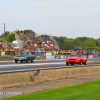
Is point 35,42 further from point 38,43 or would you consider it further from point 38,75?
point 38,75

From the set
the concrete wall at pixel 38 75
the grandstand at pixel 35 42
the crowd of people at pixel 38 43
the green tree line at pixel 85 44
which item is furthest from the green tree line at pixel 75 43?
the concrete wall at pixel 38 75

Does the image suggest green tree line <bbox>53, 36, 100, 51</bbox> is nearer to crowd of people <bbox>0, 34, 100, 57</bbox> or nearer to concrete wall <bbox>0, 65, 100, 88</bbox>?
crowd of people <bbox>0, 34, 100, 57</bbox>

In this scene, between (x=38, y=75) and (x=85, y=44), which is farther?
(x=85, y=44)

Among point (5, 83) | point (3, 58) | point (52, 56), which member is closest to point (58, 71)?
point (5, 83)

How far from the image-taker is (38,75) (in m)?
13.9

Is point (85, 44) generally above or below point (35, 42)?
above

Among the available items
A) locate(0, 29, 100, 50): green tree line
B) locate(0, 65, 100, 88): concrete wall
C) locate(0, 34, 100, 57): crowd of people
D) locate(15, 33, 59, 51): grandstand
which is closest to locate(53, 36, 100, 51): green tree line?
locate(0, 29, 100, 50): green tree line

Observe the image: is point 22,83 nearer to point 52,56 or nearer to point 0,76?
point 0,76

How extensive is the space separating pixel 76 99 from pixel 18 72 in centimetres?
510

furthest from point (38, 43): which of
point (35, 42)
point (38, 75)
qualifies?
point (38, 75)

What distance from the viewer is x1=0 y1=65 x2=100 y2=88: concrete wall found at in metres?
11.9

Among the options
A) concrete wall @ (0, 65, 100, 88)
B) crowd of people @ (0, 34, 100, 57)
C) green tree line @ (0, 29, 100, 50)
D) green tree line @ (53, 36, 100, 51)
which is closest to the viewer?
concrete wall @ (0, 65, 100, 88)

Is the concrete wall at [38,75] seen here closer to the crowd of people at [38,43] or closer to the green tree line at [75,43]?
the crowd of people at [38,43]

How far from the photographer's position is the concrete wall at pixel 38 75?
39.0 feet
